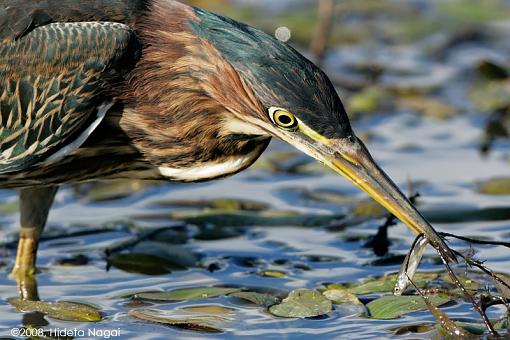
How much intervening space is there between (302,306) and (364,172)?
932 mm

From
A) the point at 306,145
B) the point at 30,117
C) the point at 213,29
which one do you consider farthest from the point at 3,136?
the point at 306,145

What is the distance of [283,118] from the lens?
625cm

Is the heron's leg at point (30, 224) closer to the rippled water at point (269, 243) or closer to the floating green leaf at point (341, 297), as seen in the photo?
the rippled water at point (269, 243)

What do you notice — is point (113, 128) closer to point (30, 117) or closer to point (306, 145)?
point (30, 117)

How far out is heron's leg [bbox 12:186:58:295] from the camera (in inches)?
297

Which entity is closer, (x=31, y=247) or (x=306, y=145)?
(x=306, y=145)

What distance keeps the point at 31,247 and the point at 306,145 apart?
2.27 metres

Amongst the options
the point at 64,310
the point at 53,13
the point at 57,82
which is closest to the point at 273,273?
the point at 64,310

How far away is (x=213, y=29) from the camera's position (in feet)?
21.7

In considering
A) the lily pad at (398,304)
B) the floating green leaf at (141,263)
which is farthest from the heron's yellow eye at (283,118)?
the floating green leaf at (141,263)

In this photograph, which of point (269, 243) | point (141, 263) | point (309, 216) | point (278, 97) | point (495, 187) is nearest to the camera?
point (278, 97)

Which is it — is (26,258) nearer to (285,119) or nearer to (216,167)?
(216,167)

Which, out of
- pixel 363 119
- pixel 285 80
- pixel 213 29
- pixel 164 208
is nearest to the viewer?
pixel 285 80

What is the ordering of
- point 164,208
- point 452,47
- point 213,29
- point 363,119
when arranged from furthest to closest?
point 452,47
point 363,119
point 164,208
point 213,29
